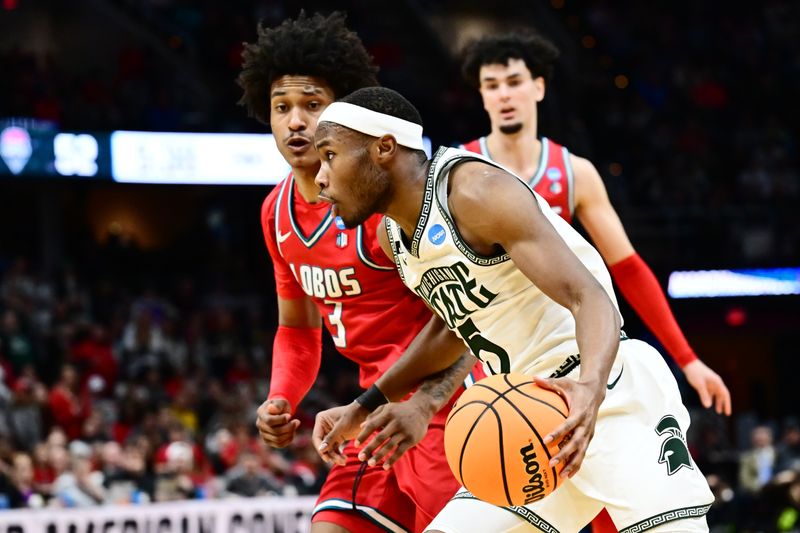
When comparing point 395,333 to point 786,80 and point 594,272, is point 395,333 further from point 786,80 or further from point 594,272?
point 786,80

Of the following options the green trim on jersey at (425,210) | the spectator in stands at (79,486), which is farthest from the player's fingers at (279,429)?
the spectator in stands at (79,486)

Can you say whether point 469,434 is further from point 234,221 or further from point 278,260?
point 234,221

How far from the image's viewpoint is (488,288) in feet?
13.3

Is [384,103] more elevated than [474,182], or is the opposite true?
[384,103]

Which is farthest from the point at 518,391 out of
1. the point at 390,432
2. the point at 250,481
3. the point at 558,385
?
the point at 250,481

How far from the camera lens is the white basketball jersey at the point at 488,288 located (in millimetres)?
4012

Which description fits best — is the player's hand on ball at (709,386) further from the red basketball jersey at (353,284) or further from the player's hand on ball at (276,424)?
the player's hand on ball at (276,424)

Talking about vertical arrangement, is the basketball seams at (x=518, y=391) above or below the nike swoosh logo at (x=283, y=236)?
below

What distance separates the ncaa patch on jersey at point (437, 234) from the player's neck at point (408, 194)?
9 cm

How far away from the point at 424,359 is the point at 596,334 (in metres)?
1.07

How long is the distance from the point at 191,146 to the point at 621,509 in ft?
48.0

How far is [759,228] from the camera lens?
20.2 metres

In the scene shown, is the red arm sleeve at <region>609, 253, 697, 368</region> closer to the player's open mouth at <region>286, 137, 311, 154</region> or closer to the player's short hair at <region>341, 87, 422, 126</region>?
the player's open mouth at <region>286, 137, 311, 154</region>

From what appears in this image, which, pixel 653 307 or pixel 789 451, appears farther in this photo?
pixel 789 451
